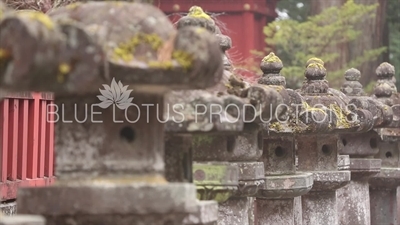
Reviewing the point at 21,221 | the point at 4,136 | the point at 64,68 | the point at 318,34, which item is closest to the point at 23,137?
the point at 4,136

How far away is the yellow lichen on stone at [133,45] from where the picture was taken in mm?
4398

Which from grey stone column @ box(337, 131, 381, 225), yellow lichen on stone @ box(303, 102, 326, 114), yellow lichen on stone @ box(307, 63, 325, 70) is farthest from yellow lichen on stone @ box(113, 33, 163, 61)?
grey stone column @ box(337, 131, 381, 225)

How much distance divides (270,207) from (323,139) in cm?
111

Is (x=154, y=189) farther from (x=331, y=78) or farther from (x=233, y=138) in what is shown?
(x=331, y=78)

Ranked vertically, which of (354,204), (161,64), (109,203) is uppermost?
(161,64)

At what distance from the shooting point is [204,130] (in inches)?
222

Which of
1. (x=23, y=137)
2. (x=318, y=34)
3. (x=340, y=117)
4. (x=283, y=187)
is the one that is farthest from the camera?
(x=318, y=34)

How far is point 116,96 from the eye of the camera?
4.71m

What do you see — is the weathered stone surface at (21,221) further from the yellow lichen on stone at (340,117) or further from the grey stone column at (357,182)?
the grey stone column at (357,182)

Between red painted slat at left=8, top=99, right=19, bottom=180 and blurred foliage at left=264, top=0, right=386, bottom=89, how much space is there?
9.49 meters

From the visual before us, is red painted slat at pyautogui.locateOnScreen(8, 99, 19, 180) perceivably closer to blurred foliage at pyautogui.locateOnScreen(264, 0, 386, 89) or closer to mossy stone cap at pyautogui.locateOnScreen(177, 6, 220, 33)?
mossy stone cap at pyautogui.locateOnScreen(177, 6, 220, 33)

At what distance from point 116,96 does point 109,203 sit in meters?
0.47

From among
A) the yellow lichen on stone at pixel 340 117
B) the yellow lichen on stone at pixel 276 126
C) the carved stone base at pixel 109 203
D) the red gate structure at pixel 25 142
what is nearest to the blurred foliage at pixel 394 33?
the yellow lichen on stone at pixel 340 117

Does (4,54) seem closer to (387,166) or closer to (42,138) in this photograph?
(42,138)
